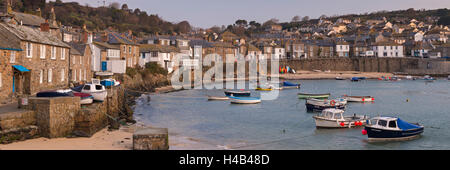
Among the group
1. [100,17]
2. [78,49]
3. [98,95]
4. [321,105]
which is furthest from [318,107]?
[100,17]

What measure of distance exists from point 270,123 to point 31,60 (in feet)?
62.6

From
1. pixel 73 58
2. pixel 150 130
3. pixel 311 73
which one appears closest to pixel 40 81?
pixel 73 58

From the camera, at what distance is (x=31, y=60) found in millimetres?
27938

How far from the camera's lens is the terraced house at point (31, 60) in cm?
2550

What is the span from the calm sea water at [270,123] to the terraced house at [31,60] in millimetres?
7954

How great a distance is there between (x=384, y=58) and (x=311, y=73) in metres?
25.6

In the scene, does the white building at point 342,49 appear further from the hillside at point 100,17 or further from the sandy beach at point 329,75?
the hillside at point 100,17

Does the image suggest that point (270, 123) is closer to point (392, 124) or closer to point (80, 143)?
point (392, 124)

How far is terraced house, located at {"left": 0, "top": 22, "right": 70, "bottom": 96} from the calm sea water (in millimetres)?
7954

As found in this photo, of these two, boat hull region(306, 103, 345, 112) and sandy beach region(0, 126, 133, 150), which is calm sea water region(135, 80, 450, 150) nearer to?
boat hull region(306, 103, 345, 112)

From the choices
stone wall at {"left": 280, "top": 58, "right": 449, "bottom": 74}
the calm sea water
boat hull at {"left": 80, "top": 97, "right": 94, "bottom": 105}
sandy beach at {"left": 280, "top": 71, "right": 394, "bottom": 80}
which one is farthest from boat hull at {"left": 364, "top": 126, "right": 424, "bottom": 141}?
stone wall at {"left": 280, "top": 58, "right": 449, "bottom": 74}

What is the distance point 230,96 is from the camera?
167 ft

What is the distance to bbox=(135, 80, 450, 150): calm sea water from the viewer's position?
25609 mm

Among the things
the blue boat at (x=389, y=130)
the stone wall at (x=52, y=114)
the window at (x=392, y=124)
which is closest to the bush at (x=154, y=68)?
the stone wall at (x=52, y=114)
